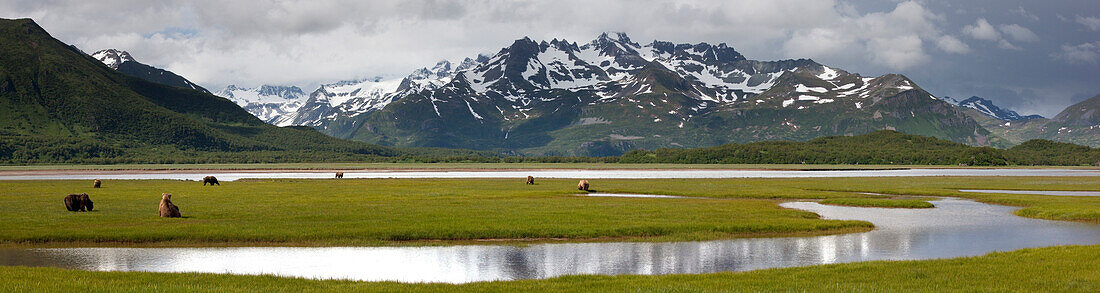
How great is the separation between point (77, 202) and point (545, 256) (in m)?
33.4

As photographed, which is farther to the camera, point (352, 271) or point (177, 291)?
point (352, 271)

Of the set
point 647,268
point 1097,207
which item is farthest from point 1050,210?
point 647,268

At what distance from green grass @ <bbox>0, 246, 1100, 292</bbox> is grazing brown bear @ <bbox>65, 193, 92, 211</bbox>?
25786 mm

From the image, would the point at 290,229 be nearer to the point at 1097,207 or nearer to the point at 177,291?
the point at 177,291

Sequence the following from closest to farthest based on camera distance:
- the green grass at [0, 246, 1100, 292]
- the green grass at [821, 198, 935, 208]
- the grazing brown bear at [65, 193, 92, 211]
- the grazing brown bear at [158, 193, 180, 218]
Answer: the green grass at [0, 246, 1100, 292], the grazing brown bear at [158, 193, 180, 218], the grazing brown bear at [65, 193, 92, 211], the green grass at [821, 198, 935, 208]

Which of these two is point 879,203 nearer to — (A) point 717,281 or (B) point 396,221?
(B) point 396,221

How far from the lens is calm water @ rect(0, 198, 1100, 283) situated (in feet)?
90.0

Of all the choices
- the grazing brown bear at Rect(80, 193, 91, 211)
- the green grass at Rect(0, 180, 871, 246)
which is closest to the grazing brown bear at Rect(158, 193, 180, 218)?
the green grass at Rect(0, 180, 871, 246)

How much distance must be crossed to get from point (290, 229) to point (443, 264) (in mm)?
13007

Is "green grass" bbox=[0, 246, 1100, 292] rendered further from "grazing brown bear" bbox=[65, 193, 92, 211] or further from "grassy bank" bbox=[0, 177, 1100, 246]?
"grazing brown bear" bbox=[65, 193, 92, 211]

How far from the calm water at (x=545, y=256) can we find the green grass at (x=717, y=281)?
308 cm

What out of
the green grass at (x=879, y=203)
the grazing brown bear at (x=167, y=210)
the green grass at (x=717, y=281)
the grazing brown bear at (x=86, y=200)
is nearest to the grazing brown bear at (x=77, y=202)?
the grazing brown bear at (x=86, y=200)

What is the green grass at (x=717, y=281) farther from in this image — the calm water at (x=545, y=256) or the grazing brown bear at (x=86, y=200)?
the grazing brown bear at (x=86, y=200)

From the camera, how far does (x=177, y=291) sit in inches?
802
